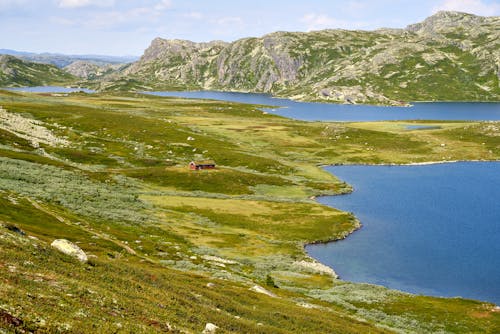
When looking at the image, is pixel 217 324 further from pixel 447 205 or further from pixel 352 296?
pixel 447 205

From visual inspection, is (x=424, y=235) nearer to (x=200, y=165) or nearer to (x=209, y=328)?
(x=200, y=165)

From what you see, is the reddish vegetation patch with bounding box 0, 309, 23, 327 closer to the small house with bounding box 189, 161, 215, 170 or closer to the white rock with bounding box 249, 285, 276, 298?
the white rock with bounding box 249, 285, 276, 298

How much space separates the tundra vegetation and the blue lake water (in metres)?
7.51

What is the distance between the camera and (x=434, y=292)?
81.4 meters

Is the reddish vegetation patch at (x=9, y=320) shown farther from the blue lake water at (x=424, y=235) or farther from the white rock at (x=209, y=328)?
the blue lake water at (x=424, y=235)

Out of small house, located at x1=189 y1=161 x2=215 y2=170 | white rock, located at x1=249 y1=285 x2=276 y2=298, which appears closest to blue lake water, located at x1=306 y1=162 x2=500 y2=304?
white rock, located at x1=249 y1=285 x2=276 y2=298

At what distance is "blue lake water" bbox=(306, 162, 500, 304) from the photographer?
86.4m

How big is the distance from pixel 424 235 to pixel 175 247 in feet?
205

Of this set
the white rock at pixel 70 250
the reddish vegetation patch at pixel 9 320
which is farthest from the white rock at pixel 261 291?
the reddish vegetation patch at pixel 9 320

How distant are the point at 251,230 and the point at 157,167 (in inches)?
2575

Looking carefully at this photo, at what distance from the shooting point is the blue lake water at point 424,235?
86438mm

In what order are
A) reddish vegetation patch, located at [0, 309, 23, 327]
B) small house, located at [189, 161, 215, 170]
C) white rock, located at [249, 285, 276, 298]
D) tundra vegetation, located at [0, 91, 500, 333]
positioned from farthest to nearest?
small house, located at [189, 161, 215, 170]
white rock, located at [249, 285, 276, 298]
tundra vegetation, located at [0, 91, 500, 333]
reddish vegetation patch, located at [0, 309, 23, 327]

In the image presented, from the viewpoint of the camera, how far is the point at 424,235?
361 ft

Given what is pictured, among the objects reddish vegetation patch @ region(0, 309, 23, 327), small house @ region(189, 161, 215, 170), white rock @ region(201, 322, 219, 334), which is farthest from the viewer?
small house @ region(189, 161, 215, 170)
